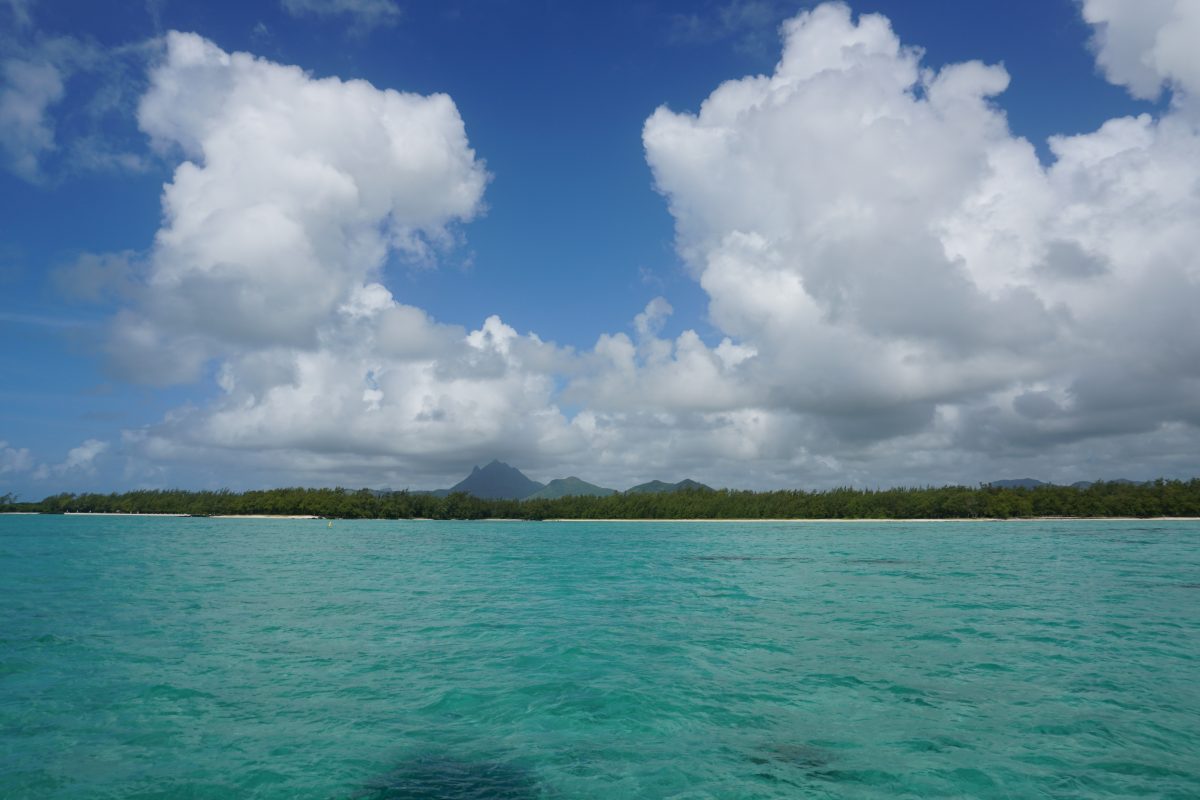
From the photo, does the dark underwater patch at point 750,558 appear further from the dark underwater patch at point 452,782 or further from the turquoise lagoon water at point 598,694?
the dark underwater patch at point 452,782

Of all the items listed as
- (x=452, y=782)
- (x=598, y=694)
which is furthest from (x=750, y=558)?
(x=452, y=782)

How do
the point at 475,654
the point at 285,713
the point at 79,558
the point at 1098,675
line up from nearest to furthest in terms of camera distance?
1. the point at 285,713
2. the point at 1098,675
3. the point at 475,654
4. the point at 79,558

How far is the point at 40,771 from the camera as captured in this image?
12695 mm

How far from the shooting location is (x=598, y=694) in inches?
726

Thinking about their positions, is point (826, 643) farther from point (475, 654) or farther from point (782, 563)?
point (782, 563)

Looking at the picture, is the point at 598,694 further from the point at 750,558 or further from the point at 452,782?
the point at 750,558

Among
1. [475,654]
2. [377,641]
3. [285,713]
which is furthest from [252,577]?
[285,713]

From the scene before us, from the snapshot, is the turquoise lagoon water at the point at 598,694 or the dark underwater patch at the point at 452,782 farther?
the turquoise lagoon water at the point at 598,694

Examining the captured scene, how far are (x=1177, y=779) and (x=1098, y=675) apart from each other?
8559 millimetres

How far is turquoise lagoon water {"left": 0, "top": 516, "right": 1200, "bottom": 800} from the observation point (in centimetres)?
1270

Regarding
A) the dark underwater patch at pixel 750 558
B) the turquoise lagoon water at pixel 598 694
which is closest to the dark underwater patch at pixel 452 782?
the turquoise lagoon water at pixel 598 694

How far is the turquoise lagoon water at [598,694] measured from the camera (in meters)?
12.7

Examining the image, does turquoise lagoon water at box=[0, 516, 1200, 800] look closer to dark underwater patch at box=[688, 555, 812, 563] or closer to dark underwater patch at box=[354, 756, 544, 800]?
dark underwater patch at box=[354, 756, 544, 800]

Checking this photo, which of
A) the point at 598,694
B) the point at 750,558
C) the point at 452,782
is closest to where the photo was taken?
the point at 452,782
